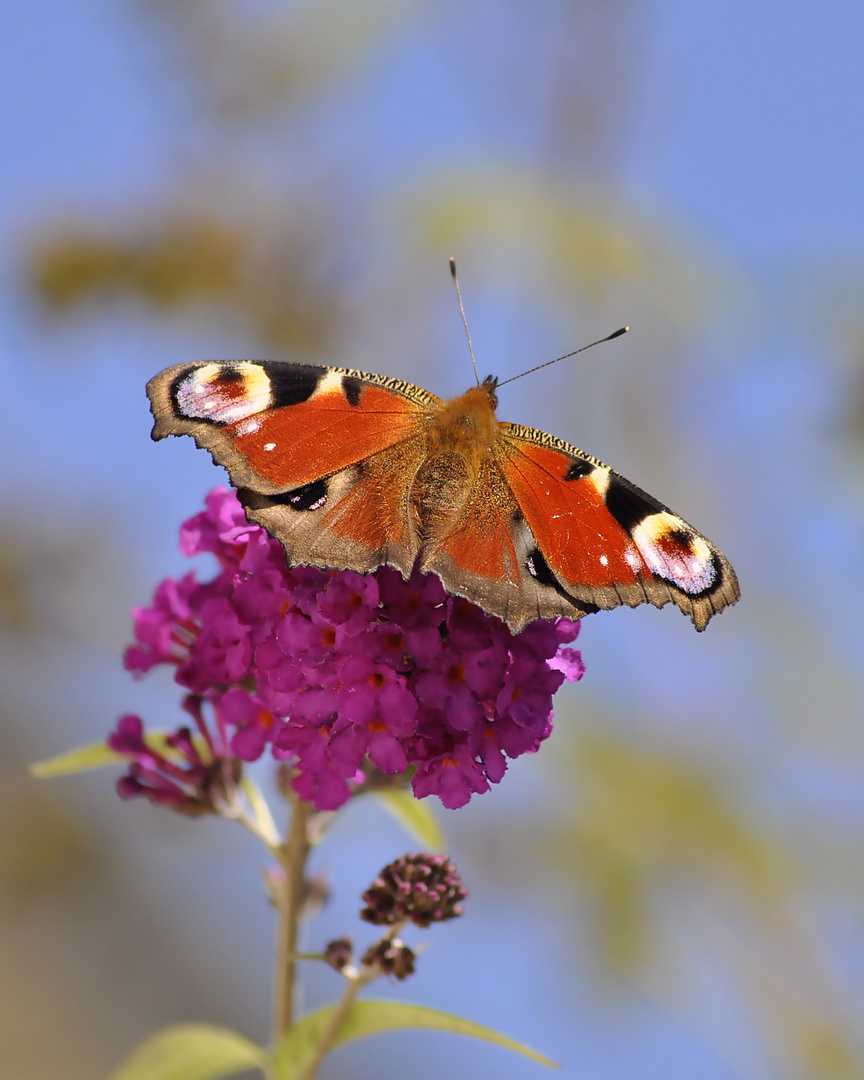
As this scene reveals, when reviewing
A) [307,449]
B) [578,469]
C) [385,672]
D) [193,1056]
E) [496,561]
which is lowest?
[193,1056]

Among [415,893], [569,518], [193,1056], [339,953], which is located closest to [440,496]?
[569,518]

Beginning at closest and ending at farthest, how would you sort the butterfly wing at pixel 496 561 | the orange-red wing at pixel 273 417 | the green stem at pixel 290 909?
1. the butterfly wing at pixel 496 561
2. the orange-red wing at pixel 273 417
3. the green stem at pixel 290 909

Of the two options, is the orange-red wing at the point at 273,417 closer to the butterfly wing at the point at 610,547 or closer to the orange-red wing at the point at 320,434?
the orange-red wing at the point at 320,434

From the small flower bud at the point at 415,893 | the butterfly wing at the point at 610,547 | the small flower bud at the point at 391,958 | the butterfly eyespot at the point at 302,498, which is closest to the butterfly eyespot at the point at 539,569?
the butterfly wing at the point at 610,547

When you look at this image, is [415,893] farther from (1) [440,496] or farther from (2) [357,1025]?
(1) [440,496]

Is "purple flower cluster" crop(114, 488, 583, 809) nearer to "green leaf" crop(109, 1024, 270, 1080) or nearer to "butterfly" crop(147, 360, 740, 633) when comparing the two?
"butterfly" crop(147, 360, 740, 633)

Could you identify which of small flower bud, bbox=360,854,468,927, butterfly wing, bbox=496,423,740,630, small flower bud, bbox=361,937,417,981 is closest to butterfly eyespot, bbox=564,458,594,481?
butterfly wing, bbox=496,423,740,630
